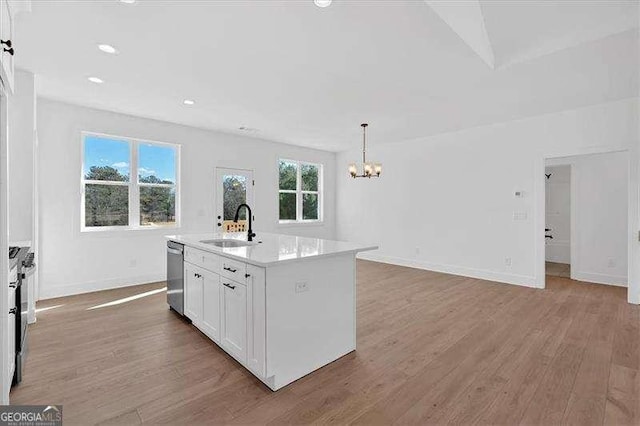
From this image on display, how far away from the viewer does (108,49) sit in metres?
2.85

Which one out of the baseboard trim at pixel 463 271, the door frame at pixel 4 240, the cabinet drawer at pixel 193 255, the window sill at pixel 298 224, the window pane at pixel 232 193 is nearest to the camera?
the door frame at pixel 4 240

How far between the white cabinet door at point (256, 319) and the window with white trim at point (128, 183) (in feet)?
12.5

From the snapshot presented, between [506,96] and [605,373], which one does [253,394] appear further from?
[506,96]

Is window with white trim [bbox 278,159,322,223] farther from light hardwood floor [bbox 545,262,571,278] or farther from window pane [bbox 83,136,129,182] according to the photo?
light hardwood floor [bbox 545,262,571,278]

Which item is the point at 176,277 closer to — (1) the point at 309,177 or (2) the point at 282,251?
(2) the point at 282,251

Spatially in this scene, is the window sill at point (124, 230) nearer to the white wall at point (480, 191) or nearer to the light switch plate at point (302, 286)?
the light switch plate at point (302, 286)

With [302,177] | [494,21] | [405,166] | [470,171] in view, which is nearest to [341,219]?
[302,177]

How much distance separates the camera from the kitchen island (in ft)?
6.96

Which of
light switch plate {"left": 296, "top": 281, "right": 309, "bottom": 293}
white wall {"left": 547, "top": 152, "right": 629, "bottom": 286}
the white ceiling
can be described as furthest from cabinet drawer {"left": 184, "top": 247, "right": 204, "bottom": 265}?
white wall {"left": 547, "top": 152, "right": 629, "bottom": 286}

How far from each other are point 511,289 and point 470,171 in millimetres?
2169

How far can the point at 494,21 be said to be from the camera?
269 centimetres

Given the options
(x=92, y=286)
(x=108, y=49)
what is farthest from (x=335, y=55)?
(x=92, y=286)

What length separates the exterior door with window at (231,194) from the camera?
19.5 ft

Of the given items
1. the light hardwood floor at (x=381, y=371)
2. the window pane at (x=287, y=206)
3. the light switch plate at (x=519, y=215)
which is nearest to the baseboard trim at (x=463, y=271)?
the light switch plate at (x=519, y=215)
